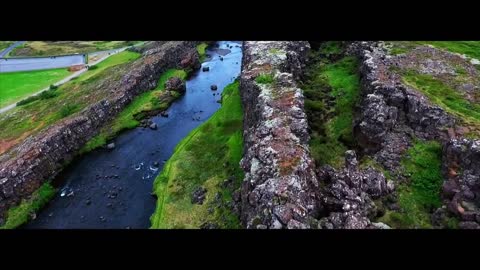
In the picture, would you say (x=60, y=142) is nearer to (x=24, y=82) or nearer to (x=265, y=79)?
(x=265, y=79)

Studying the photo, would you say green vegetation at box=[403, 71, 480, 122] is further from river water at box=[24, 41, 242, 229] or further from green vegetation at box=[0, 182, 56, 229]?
green vegetation at box=[0, 182, 56, 229]

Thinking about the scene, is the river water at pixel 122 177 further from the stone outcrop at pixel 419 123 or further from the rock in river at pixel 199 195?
the stone outcrop at pixel 419 123

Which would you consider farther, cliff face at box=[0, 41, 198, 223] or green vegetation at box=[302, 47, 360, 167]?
cliff face at box=[0, 41, 198, 223]

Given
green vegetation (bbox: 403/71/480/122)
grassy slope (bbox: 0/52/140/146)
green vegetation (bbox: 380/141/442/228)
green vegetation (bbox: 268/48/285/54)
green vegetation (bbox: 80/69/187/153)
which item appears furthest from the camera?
grassy slope (bbox: 0/52/140/146)

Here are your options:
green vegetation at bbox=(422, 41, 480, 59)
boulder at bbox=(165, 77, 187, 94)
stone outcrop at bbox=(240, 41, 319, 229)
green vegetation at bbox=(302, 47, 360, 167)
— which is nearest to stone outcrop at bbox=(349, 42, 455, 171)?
green vegetation at bbox=(302, 47, 360, 167)

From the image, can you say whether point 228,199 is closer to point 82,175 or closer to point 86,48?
point 82,175
